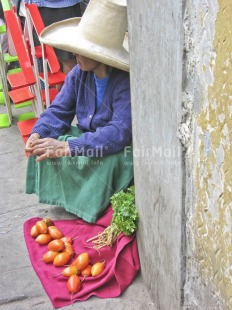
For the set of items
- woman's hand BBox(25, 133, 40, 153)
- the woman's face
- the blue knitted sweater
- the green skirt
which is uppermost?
the woman's face

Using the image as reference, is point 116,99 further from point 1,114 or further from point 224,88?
point 1,114

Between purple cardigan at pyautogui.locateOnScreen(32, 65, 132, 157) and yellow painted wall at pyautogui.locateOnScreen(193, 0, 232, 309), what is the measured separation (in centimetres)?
99

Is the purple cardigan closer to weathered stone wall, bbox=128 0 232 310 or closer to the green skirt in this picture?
the green skirt

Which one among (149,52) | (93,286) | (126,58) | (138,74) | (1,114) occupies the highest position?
(149,52)

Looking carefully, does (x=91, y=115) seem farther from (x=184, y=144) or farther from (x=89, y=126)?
(x=184, y=144)

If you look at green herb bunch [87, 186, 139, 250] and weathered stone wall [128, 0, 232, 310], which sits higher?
weathered stone wall [128, 0, 232, 310]

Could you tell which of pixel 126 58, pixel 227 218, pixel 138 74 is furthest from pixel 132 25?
pixel 227 218

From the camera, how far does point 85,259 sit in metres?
2.61

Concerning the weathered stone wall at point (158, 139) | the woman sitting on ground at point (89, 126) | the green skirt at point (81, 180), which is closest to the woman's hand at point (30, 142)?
the woman sitting on ground at point (89, 126)

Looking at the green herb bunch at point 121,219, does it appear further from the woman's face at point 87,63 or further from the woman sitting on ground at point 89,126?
the woman's face at point 87,63

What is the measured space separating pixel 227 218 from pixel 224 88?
393mm

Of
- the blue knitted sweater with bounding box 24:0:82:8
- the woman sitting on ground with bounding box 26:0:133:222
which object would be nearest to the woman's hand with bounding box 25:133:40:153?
the woman sitting on ground with bounding box 26:0:133:222

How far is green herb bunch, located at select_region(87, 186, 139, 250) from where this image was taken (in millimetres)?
2496

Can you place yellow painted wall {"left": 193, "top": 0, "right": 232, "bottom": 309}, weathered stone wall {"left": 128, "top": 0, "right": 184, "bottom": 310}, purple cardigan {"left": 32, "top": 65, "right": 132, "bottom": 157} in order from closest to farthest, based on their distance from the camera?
yellow painted wall {"left": 193, "top": 0, "right": 232, "bottom": 309} < weathered stone wall {"left": 128, "top": 0, "right": 184, "bottom": 310} < purple cardigan {"left": 32, "top": 65, "right": 132, "bottom": 157}
